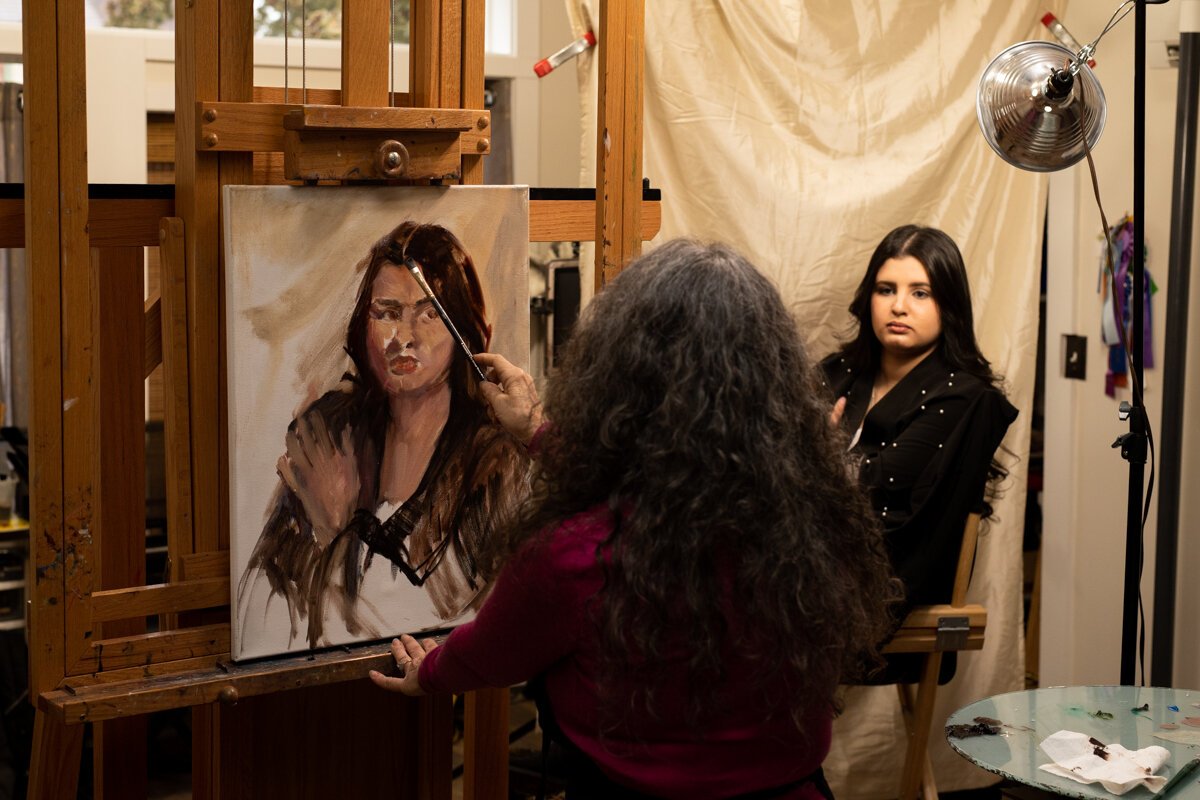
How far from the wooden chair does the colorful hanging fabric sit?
69 centimetres

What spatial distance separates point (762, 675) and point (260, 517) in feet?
2.77

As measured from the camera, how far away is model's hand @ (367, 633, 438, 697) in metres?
1.78

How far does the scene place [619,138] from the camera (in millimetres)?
2170

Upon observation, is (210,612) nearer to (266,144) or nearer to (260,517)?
(260,517)

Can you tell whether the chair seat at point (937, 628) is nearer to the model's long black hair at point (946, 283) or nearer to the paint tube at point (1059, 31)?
the model's long black hair at point (946, 283)

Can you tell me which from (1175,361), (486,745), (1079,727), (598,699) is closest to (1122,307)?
(1175,361)

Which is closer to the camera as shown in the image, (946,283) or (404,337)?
(404,337)

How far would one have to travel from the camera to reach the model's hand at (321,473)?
6.35ft

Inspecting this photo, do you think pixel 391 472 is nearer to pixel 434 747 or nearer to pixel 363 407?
pixel 363 407

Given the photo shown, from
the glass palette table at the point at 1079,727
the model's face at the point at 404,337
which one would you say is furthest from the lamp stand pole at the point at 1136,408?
the model's face at the point at 404,337

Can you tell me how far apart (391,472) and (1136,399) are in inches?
54.3

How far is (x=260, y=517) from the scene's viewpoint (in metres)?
1.91

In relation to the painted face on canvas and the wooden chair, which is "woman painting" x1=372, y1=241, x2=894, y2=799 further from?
the painted face on canvas

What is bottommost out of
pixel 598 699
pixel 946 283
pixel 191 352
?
pixel 598 699
